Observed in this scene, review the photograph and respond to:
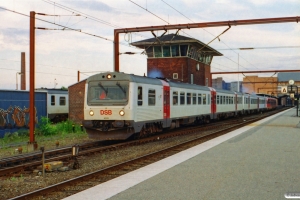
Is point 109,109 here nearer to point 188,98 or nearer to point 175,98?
point 175,98

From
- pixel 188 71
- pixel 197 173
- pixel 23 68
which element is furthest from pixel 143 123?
pixel 23 68

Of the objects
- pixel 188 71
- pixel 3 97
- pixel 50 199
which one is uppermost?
pixel 188 71

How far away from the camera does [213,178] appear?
9023 mm

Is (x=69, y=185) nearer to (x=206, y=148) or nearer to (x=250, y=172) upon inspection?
(x=250, y=172)

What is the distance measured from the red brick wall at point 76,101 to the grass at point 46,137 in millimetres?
7635

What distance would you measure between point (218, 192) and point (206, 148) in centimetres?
738

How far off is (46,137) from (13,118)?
2816 millimetres

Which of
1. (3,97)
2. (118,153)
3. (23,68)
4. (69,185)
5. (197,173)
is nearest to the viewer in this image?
(69,185)

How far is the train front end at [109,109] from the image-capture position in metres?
17.0

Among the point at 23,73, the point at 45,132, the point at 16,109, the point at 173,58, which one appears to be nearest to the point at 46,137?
the point at 45,132

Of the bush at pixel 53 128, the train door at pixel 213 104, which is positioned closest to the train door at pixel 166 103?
the bush at pixel 53 128

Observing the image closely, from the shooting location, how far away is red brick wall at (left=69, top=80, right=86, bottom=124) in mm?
33312

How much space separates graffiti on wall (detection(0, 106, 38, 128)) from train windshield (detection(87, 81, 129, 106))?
5.88 metres

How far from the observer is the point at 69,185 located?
29.3 feet
